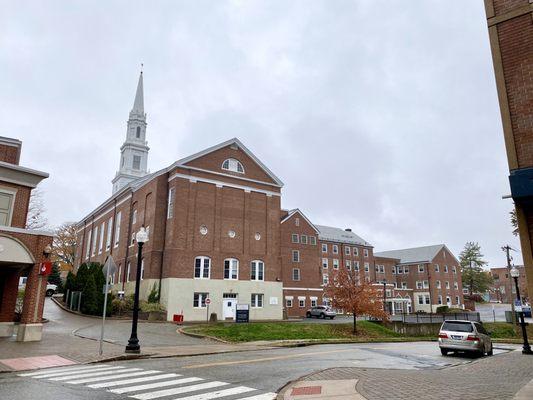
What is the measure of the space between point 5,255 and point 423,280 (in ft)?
257

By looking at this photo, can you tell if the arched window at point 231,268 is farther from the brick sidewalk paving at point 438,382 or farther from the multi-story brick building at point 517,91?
the multi-story brick building at point 517,91

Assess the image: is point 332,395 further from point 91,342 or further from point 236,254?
point 236,254

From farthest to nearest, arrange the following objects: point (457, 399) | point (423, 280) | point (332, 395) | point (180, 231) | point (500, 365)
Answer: point (423, 280)
point (180, 231)
point (500, 365)
point (332, 395)
point (457, 399)

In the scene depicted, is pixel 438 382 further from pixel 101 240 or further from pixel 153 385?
pixel 101 240

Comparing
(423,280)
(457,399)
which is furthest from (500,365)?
(423,280)

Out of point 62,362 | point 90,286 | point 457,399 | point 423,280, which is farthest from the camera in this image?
point 423,280

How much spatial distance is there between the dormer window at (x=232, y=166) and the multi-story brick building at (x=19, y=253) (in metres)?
25.2

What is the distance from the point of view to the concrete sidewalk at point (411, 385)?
8.84 meters

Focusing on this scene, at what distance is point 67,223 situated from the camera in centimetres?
8581

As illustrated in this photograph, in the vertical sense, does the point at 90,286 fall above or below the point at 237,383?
above

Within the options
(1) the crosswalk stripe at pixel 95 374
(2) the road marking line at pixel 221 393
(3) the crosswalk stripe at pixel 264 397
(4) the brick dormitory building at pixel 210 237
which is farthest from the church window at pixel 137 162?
(3) the crosswalk stripe at pixel 264 397

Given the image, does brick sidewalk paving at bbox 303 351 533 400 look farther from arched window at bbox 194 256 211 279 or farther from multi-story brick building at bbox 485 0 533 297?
arched window at bbox 194 256 211 279

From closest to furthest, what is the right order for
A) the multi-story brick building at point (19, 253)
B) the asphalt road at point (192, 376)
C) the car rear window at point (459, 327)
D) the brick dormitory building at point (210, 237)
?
the asphalt road at point (192, 376)
the multi-story brick building at point (19, 253)
the car rear window at point (459, 327)
the brick dormitory building at point (210, 237)

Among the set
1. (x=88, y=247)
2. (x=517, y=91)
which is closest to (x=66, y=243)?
(x=88, y=247)
